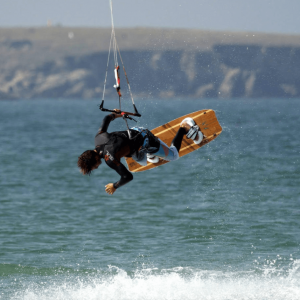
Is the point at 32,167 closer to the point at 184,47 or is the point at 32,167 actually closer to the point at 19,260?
the point at 19,260

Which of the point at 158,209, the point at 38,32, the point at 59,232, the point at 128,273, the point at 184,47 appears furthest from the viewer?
the point at 38,32

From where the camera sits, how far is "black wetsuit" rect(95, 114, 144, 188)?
9352 millimetres

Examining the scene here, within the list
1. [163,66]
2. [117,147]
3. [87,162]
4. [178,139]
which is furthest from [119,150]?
[163,66]

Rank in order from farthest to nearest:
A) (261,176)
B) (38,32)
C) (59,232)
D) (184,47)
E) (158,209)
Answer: (38,32) → (184,47) → (261,176) → (158,209) → (59,232)

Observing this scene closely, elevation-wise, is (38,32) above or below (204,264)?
above

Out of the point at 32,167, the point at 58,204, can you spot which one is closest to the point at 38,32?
the point at 32,167

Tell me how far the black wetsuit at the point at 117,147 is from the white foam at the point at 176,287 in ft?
9.39

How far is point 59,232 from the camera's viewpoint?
667 inches

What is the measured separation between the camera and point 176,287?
11461 millimetres

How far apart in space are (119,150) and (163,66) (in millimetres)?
162798

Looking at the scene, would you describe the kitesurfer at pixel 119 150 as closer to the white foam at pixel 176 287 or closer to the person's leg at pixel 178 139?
the person's leg at pixel 178 139

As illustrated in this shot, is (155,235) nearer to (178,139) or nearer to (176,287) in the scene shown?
(176,287)

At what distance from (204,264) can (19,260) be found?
13.8ft

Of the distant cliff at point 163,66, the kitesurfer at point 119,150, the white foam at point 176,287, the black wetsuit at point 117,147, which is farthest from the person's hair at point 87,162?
the distant cliff at point 163,66
